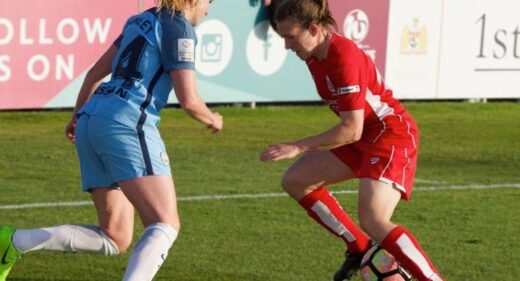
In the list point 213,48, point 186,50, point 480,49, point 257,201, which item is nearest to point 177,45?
point 186,50

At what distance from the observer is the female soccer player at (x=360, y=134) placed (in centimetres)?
723

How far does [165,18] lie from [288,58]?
10.8 m

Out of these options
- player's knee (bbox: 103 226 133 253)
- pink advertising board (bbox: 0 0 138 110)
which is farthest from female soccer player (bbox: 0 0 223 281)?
pink advertising board (bbox: 0 0 138 110)

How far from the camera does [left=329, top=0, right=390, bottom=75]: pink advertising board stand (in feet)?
59.1

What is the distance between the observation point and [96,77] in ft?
24.0

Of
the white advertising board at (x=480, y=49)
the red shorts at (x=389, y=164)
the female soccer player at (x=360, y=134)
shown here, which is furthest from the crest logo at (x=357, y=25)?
the red shorts at (x=389, y=164)

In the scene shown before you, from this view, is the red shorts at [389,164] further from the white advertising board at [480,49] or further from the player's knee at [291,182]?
the white advertising board at [480,49]

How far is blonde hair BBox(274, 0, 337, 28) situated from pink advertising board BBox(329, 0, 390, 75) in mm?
10612

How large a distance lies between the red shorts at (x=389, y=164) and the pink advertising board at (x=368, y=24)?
10316mm

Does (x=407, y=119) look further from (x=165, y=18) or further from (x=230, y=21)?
(x=230, y=21)

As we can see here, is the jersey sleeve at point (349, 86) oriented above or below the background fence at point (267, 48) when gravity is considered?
above

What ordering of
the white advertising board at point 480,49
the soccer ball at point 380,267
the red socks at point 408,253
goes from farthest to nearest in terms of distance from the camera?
1. the white advertising board at point 480,49
2. the soccer ball at point 380,267
3. the red socks at point 408,253

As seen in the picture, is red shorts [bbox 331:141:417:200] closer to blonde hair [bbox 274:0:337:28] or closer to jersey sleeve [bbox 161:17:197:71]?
blonde hair [bbox 274:0:337:28]

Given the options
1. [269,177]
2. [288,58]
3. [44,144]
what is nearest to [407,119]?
[269,177]
